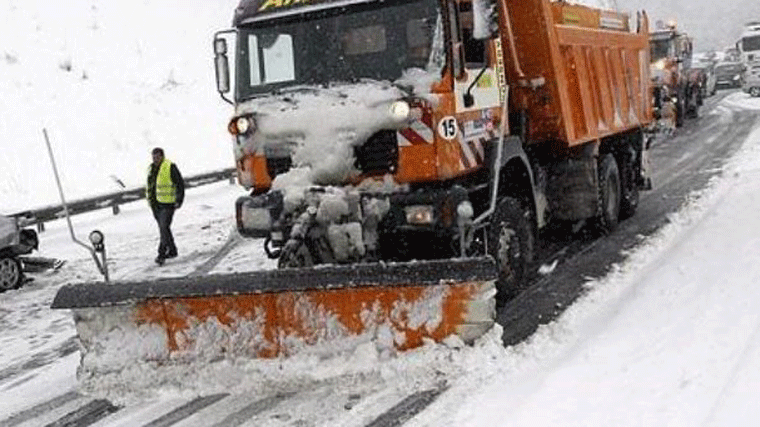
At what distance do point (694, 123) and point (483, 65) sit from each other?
1834 cm

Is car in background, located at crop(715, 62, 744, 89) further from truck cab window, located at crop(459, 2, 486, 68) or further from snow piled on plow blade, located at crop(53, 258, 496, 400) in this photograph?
snow piled on plow blade, located at crop(53, 258, 496, 400)

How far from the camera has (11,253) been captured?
33.7 feet

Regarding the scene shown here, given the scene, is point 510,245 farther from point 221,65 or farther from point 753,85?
point 753,85

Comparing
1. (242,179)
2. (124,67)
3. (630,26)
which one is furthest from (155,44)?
(242,179)

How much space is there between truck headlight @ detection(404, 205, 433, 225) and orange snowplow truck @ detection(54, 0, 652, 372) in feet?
0.05

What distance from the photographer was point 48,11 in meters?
25.3

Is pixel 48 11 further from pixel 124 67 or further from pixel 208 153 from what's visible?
pixel 208 153

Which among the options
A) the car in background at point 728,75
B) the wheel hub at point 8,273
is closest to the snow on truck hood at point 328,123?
the wheel hub at point 8,273

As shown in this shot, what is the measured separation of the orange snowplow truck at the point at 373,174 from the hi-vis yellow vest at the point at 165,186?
3862 millimetres

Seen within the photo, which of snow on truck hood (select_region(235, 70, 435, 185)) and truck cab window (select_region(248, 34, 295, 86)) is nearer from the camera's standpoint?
snow on truck hood (select_region(235, 70, 435, 185))

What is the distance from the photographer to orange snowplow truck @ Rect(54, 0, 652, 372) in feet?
17.9

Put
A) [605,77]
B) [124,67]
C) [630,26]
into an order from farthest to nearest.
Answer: [124,67]
[630,26]
[605,77]

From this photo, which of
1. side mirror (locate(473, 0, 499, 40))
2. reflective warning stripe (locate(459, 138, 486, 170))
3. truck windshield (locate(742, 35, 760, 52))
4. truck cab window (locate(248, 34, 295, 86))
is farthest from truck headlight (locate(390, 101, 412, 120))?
truck windshield (locate(742, 35, 760, 52))

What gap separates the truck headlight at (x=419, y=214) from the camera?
240 inches
